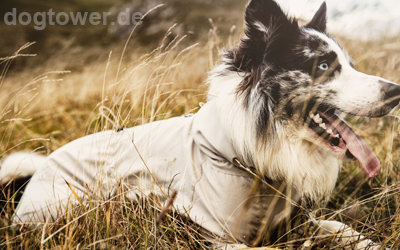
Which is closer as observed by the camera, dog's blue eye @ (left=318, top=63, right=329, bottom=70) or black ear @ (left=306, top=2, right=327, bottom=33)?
dog's blue eye @ (left=318, top=63, right=329, bottom=70)

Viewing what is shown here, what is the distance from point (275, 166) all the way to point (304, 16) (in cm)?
116

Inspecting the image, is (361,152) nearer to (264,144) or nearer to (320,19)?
(264,144)

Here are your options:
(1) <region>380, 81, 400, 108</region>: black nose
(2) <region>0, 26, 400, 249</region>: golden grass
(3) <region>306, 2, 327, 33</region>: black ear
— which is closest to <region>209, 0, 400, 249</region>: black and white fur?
(1) <region>380, 81, 400, 108</region>: black nose

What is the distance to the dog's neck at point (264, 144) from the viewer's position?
182 centimetres

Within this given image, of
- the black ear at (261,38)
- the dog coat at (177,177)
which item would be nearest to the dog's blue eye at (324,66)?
the black ear at (261,38)

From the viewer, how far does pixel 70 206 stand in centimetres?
196

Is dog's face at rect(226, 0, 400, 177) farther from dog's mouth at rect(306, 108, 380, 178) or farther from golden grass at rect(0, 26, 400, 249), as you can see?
golden grass at rect(0, 26, 400, 249)

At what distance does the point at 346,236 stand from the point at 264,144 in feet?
2.45

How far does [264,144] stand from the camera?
185cm

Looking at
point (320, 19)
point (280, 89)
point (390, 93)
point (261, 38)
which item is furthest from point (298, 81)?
point (320, 19)

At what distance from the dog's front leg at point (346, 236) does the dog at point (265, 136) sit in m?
0.02

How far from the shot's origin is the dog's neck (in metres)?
Answer: 1.82

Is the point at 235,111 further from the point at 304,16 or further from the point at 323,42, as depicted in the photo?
the point at 304,16

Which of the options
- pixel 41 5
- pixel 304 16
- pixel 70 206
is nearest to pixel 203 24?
pixel 304 16
